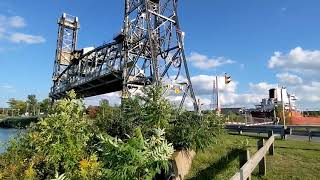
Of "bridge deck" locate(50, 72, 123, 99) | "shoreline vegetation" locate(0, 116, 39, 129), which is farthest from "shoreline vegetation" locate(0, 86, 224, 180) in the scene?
"bridge deck" locate(50, 72, 123, 99)

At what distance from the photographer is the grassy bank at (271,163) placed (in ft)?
44.0

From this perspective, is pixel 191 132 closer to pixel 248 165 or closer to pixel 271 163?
pixel 271 163

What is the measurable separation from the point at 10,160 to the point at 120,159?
262 inches

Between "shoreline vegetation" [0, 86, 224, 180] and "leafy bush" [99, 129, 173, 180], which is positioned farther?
"shoreline vegetation" [0, 86, 224, 180]

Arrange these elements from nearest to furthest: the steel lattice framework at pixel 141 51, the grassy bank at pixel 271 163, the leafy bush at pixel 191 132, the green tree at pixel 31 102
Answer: the grassy bank at pixel 271 163
the leafy bush at pixel 191 132
the steel lattice framework at pixel 141 51
the green tree at pixel 31 102

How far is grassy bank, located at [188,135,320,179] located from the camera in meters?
13.4

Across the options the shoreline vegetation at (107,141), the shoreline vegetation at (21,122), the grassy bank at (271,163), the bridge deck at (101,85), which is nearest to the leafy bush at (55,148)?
the shoreline vegetation at (107,141)

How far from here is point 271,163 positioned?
1465 centimetres

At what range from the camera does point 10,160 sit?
34.4 feet

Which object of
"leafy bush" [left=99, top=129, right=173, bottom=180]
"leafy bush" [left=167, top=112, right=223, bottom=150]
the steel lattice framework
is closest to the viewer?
"leafy bush" [left=99, top=129, right=173, bottom=180]

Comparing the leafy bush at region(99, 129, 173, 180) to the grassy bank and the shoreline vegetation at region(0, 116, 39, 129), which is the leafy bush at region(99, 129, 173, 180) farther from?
the grassy bank

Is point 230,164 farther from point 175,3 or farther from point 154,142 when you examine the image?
point 175,3

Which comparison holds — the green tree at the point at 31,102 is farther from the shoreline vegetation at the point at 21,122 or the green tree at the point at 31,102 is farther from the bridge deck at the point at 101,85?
the bridge deck at the point at 101,85

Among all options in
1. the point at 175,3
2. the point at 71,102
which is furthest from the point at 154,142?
the point at 175,3
